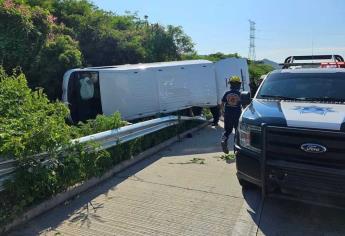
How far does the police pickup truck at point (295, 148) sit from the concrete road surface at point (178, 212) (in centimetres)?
43

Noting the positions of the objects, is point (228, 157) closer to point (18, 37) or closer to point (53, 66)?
point (53, 66)

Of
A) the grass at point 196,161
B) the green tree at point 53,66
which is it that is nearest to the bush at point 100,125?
the grass at point 196,161

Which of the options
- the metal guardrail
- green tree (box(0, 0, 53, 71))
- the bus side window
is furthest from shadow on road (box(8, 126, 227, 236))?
green tree (box(0, 0, 53, 71))

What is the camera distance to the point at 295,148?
190 inches

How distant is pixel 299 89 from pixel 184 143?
4.48 meters

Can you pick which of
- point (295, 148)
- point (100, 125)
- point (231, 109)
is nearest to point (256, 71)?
point (231, 109)

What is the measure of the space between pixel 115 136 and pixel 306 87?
134 inches

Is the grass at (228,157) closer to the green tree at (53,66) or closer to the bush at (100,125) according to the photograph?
the bush at (100,125)

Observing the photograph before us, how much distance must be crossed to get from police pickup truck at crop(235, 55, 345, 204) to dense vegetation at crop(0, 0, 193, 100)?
401 inches

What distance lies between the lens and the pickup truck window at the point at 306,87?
6062 millimetres

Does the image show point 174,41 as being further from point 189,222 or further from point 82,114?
point 189,222

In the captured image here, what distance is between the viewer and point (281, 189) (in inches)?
196

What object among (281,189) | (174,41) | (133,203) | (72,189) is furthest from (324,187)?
(174,41)

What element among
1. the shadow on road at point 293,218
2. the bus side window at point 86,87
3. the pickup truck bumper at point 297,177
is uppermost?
the bus side window at point 86,87
